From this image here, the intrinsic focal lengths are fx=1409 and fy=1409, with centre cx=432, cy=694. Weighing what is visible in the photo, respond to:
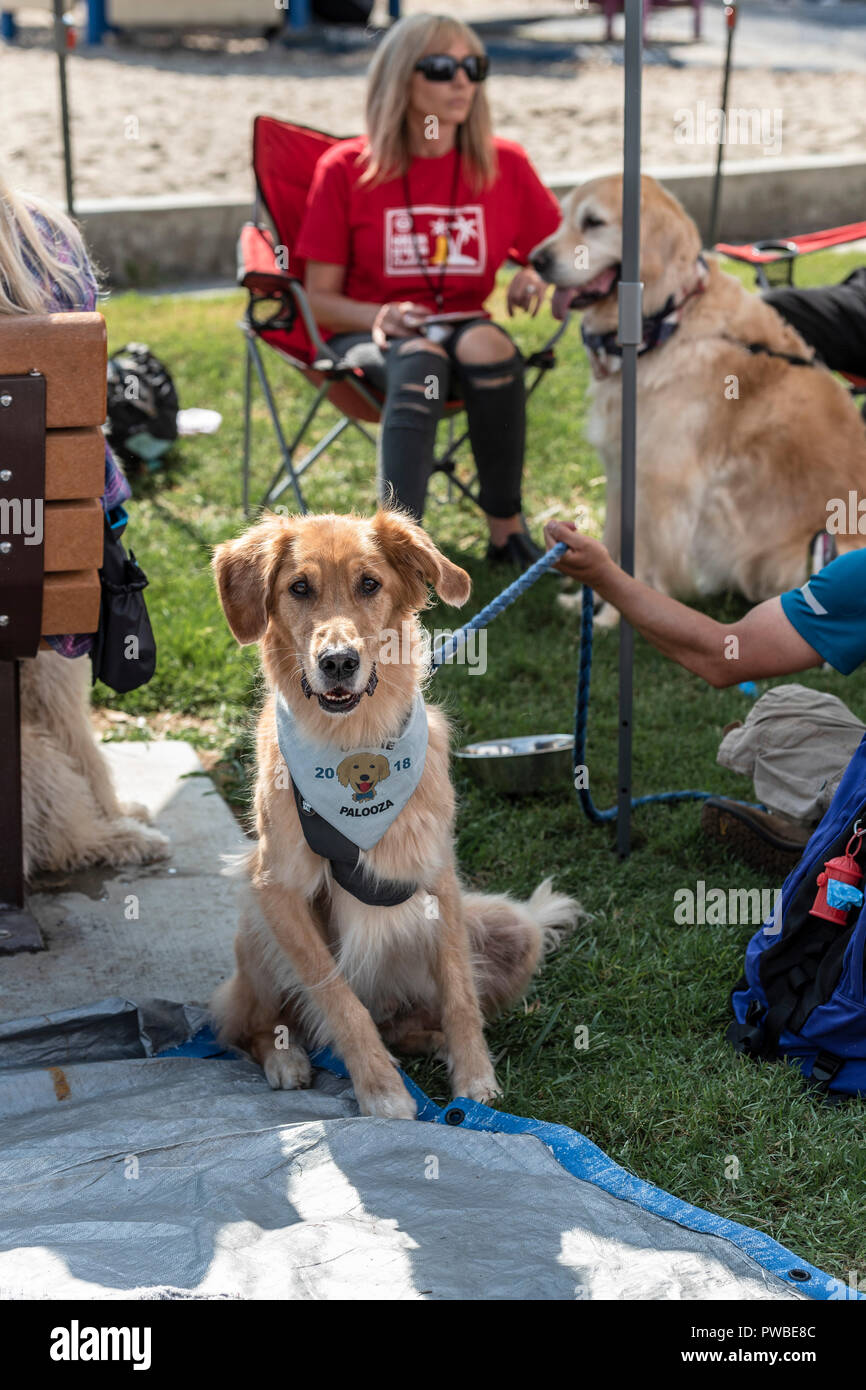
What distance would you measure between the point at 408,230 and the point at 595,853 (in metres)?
2.90

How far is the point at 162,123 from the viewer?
13.8m

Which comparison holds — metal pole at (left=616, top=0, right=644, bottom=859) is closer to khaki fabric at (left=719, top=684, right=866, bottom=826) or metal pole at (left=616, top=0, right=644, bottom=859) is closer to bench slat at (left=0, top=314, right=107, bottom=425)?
khaki fabric at (left=719, top=684, right=866, bottom=826)

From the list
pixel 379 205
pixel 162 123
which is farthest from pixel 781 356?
pixel 162 123

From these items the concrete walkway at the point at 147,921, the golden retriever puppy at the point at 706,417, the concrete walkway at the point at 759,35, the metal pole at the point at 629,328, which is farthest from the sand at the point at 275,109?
the metal pole at the point at 629,328

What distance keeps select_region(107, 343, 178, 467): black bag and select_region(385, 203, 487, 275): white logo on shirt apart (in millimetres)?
1494

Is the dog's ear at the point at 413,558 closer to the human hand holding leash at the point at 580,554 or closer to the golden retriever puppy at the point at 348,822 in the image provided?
the golden retriever puppy at the point at 348,822

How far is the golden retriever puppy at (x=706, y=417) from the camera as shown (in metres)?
5.05

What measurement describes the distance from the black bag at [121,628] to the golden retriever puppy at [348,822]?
39cm

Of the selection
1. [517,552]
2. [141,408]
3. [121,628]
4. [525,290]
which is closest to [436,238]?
[525,290]

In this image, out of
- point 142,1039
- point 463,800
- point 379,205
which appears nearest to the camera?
point 142,1039

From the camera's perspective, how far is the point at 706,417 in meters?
5.18
